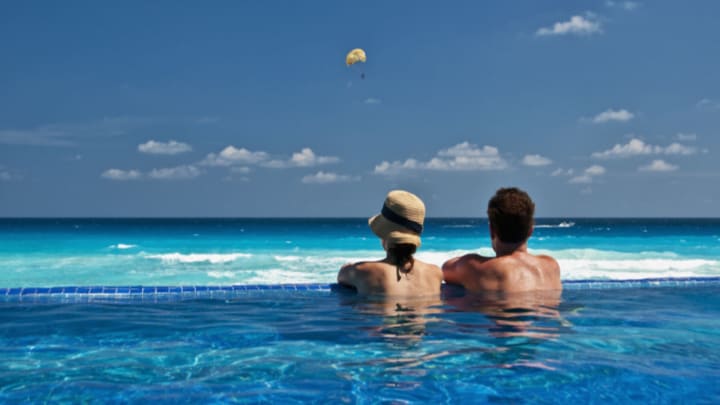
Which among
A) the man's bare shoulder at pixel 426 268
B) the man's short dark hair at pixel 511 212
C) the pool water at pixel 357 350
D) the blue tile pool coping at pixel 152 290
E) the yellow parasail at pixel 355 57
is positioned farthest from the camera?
the yellow parasail at pixel 355 57

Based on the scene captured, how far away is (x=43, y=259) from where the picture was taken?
2386 centimetres

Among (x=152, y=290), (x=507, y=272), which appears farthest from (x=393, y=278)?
(x=152, y=290)

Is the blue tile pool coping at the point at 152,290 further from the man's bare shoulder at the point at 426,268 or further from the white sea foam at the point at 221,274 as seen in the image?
the white sea foam at the point at 221,274

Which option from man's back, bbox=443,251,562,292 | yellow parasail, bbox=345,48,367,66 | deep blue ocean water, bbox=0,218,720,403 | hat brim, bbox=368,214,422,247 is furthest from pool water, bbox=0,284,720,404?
yellow parasail, bbox=345,48,367,66

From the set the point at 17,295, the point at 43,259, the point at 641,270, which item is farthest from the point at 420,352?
the point at 43,259

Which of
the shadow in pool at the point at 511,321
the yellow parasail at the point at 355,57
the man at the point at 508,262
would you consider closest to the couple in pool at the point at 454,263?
the man at the point at 508,262

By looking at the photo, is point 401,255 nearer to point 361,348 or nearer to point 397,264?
point 397,264

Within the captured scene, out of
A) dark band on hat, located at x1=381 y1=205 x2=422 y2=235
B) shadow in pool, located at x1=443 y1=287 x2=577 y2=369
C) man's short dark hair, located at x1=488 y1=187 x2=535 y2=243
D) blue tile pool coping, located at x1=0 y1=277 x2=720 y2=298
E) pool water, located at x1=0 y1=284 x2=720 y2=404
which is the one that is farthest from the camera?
blue tile pool coping, located at x1=0 y1=277 x2=720 y2=298

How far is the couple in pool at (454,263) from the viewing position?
177 inches

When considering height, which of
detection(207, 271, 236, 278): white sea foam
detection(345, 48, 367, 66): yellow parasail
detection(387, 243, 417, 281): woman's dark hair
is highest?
detection(345, 48, 367, 66): yellow parasail

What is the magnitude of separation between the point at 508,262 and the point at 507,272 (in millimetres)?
78

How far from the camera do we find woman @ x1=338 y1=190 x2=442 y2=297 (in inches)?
175

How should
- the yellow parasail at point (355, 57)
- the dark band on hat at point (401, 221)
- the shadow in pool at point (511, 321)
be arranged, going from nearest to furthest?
the shadow in pool at point (511, 321), the dark band on hat at point (401, 221), the yellow parasail at point (355, 57)

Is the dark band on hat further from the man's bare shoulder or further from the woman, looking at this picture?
the man's bare shoulder
